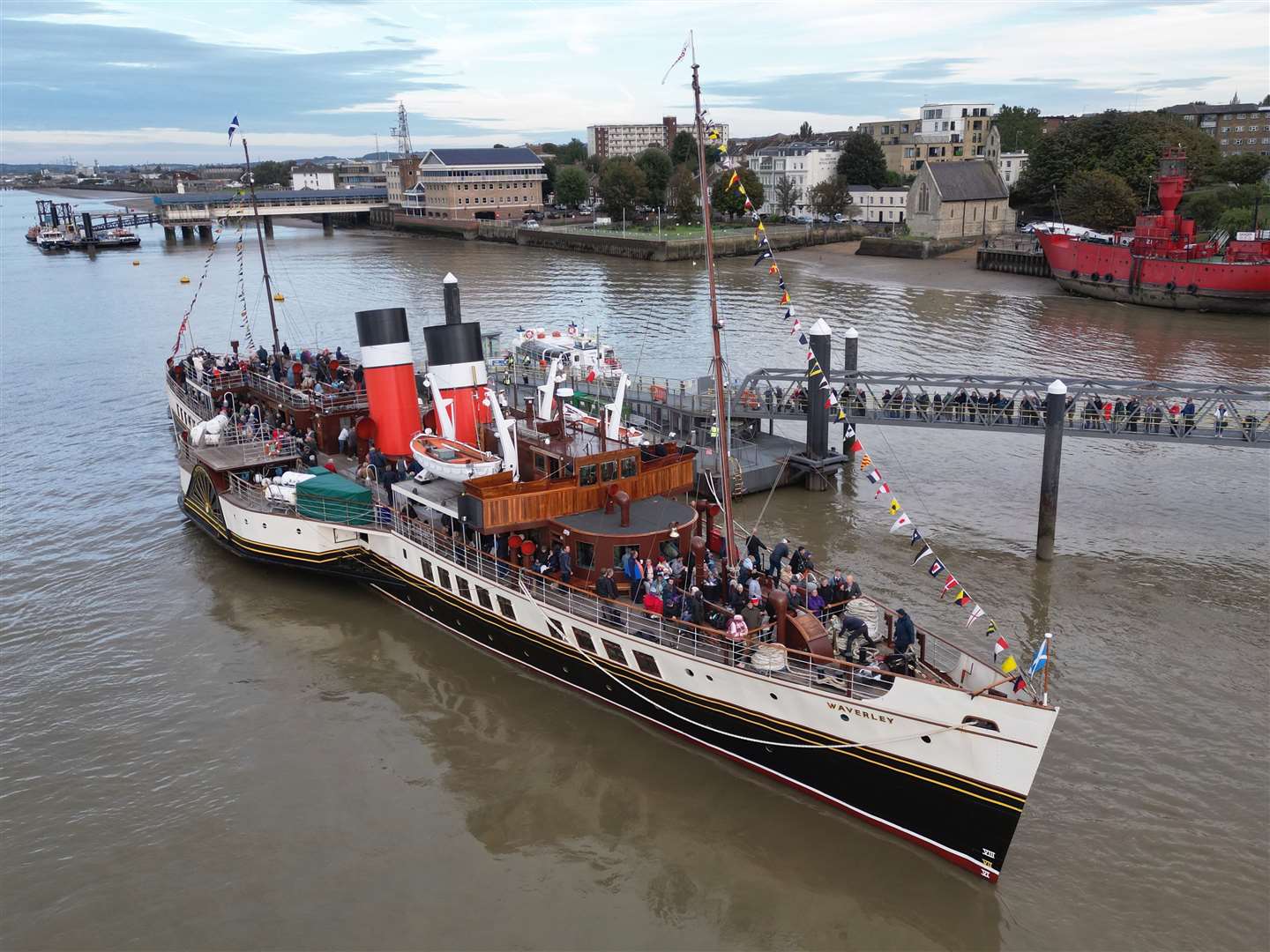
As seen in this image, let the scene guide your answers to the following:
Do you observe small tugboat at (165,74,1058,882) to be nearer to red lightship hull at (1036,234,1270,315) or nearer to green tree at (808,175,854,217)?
red lightship hull at (1036,234,1270,315)

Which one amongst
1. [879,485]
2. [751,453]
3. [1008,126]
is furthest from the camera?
[1008,126]

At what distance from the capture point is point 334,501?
68.3ft

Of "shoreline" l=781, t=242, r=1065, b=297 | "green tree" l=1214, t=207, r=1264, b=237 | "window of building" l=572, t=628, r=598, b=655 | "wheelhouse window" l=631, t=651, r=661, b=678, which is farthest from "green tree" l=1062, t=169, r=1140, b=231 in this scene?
"wheelhouse window" l=631, t=651, r=661, b=678

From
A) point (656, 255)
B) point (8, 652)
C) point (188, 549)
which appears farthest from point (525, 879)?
point (656, 255)

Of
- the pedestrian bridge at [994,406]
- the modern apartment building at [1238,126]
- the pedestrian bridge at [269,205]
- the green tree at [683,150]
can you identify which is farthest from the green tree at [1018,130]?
the pedestrian bridge at [994,406]

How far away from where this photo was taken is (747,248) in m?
91.1

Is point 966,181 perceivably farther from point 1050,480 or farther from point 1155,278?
point 1050,480

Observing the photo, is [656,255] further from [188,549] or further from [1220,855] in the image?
[1220,855]

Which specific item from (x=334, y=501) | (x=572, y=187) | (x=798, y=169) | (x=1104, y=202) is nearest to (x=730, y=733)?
(x=334, y=501)

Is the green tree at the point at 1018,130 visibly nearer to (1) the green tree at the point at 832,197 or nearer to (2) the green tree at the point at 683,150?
(1) the green tree at the point at 832,197

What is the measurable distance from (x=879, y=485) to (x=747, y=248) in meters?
78.5

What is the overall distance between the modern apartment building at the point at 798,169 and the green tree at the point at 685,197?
33.9 feet

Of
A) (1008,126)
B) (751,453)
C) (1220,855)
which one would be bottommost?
(1220,855)

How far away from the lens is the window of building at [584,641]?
16.7 m
